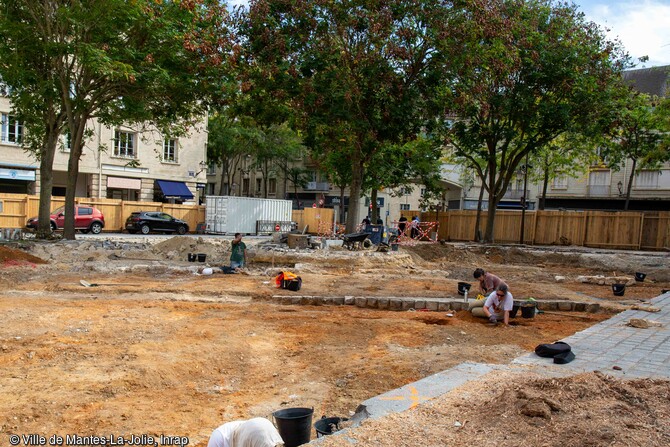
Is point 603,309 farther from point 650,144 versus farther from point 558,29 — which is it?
point 650,144

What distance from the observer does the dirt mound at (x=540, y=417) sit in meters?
3.82

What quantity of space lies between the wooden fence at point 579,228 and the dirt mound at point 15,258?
27345 millimetres

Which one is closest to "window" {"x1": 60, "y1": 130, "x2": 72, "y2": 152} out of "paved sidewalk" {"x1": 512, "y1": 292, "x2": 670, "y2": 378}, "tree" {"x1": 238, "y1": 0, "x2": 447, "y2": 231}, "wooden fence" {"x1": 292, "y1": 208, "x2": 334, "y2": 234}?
"tree" {"x1": 238, "y1": 0, "x2": 447, "y2": 231}

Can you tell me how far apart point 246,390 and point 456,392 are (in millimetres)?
2447

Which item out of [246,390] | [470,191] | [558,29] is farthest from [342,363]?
[470,191]

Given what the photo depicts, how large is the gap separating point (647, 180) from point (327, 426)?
4613 centimetres

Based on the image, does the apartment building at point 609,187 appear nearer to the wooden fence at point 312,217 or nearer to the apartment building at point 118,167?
the wooden fence at point 312,217

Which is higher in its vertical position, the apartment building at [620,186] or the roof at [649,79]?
the roof at [649,79]

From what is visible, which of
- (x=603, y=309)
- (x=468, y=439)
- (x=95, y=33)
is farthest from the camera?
(x=95, y=33)

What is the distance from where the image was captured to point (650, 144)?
31.7 meters

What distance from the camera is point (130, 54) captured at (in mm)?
18578

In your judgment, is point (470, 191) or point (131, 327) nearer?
point (131, 327)

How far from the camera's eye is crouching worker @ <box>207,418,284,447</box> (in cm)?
322

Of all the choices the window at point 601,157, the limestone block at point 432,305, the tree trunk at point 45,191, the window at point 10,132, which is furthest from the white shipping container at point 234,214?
the limestone block at point 432,305
